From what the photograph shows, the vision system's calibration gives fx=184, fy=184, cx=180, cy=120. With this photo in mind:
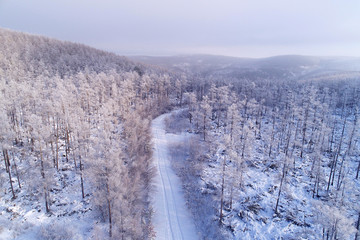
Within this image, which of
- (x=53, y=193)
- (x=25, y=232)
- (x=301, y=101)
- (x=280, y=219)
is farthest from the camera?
(x=301, y=101)

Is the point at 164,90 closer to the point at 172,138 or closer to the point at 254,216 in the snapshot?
the point at 172,138

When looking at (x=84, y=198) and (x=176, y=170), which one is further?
(x=176, y=170)

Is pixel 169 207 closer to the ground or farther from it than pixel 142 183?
closer to the ground

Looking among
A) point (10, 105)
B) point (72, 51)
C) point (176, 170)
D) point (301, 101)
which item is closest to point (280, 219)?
point (176, 170)

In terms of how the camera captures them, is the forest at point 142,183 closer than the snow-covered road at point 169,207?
Yes

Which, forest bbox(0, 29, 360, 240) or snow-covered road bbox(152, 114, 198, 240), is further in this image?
snow-covered road bbox(152, 114, 198, 240)

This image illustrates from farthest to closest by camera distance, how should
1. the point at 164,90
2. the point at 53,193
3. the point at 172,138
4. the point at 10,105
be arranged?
the point at 164,90 < the point at 172,138 < the point at 10,105 < the point at 53,193

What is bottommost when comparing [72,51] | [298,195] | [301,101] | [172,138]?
[298,195]

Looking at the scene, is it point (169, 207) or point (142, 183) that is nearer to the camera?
point (169, 207)
